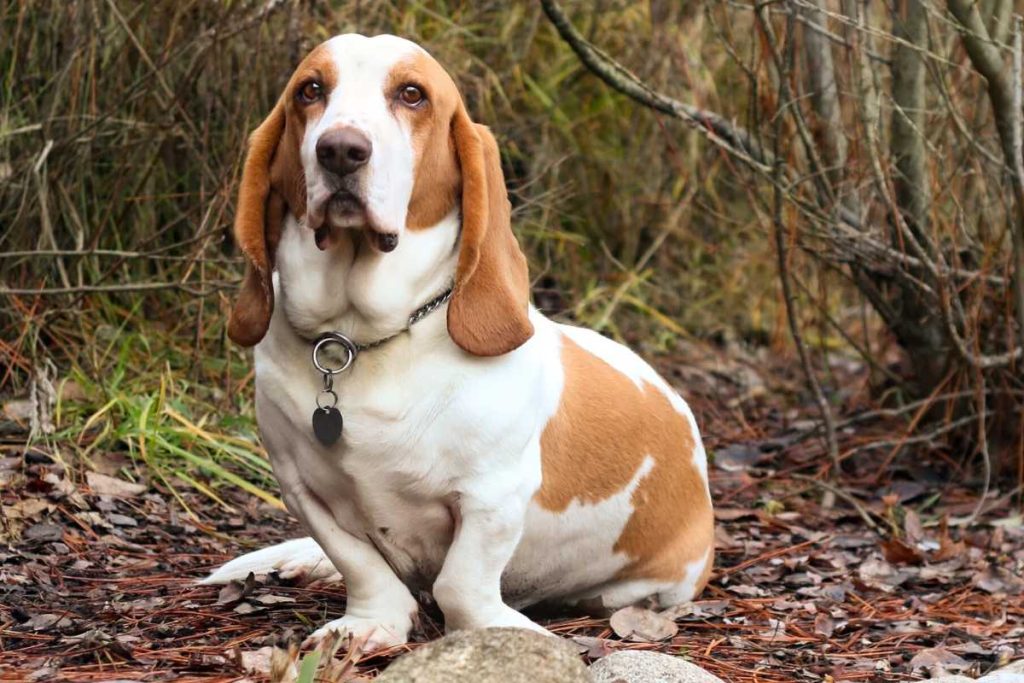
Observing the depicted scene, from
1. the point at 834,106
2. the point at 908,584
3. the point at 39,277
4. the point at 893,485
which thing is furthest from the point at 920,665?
the point at 39,277

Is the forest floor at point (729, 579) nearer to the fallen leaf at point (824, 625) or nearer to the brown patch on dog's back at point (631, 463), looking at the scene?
A: the fallen leaf at point (824, 625)

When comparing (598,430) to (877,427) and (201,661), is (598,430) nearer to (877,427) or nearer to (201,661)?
(201,661)

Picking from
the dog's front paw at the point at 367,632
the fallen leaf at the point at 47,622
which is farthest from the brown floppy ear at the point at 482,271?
the fallen leaf at the point at 47,622

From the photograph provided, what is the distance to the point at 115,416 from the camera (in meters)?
5.30

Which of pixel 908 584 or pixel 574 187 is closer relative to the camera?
pixel 908 584

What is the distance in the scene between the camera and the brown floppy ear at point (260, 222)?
355cm

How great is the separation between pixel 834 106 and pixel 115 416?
2.91 metres

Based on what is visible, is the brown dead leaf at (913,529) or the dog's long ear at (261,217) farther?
the brown dead leaf at (913,529)

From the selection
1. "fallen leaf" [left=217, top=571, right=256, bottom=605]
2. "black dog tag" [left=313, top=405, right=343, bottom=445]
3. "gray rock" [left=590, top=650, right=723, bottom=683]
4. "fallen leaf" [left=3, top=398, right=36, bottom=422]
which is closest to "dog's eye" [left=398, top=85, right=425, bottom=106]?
"black dog tag" [left=313, top=405, right=343, bottom=445]

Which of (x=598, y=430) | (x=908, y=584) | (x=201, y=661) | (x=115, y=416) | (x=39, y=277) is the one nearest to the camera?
(x=201, y=661)

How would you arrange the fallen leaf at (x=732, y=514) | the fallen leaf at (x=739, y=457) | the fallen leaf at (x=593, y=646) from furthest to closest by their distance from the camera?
the fallen leaf at (x=739, y=457)
the fallen leaf at (x=732, y=514)
the fallen leaf at (x=593, y=646)

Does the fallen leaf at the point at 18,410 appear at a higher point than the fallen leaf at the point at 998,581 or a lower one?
higher

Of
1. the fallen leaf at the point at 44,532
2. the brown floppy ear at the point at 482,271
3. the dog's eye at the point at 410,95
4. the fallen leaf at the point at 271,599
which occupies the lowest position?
the fallen leaf at the point at 271,599

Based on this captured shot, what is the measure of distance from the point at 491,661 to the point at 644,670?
50 cm
